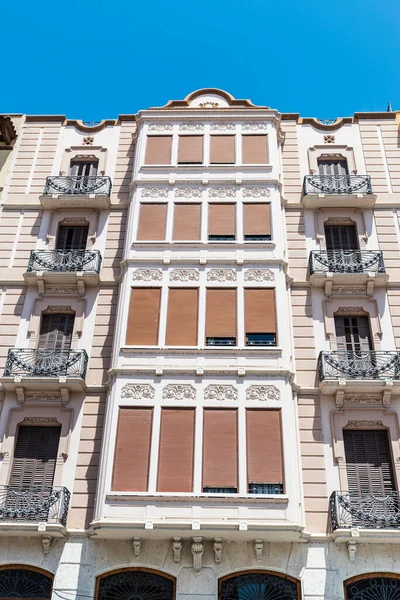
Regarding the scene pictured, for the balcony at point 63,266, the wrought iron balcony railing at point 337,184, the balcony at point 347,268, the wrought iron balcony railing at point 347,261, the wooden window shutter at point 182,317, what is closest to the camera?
the wooden window shutter at point 182,317

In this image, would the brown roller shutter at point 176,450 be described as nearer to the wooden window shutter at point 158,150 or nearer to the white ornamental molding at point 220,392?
the white ornamental molding at point 220,392

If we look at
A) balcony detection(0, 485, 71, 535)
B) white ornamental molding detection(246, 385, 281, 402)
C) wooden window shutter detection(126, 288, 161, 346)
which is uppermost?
wooden window shutter detection(126, 288, 161, 346)

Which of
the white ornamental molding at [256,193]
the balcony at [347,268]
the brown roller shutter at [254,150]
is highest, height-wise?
the brown roller shutter at [254,150]

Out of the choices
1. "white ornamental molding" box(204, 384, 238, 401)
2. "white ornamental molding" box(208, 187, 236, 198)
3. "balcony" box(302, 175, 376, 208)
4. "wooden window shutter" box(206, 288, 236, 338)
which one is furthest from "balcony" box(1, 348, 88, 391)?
"balcony" box(302, 175, 376, 208)

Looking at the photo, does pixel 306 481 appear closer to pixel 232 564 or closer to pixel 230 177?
pixel 232 564

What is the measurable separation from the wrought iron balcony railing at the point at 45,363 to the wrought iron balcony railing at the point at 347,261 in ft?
26.4

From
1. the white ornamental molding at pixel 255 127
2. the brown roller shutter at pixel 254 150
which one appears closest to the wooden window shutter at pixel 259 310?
the brown roller shutter at pixel 254 150

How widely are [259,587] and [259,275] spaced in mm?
9201

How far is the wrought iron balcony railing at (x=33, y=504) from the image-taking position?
1702cm

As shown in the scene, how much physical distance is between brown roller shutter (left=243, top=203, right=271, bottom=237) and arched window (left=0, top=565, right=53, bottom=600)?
12.1 meters

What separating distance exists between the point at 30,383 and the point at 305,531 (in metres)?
8.80

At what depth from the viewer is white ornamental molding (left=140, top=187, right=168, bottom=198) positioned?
76.5 ft

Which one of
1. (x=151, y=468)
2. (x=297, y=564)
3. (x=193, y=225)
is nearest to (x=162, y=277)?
(x=193, y=225)

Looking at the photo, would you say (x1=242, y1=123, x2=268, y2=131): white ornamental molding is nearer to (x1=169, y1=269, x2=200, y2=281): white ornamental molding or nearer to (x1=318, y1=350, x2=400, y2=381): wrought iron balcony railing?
(x1=169, y1=269, x2=200, y2=281): white ornamental molding
